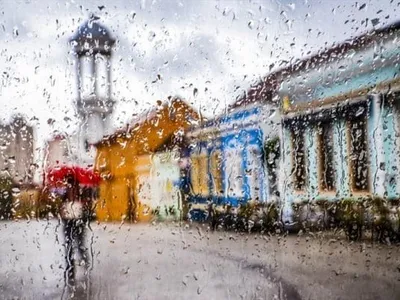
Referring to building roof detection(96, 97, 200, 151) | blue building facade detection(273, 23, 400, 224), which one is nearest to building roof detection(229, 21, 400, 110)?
blue building facade detection(273, 23, 400, 224)

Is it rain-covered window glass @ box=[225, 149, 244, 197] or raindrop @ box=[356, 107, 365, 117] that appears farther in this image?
raindrop @ box=[356, 107, 365, 117]

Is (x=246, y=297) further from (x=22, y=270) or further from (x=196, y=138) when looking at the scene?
(x=22, y=270)

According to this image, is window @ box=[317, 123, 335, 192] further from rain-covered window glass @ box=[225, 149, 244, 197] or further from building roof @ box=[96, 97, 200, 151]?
building roof @ box=[96, 97, 200, 151]

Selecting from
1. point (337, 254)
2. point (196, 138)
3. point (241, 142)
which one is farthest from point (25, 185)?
point (337, 254)

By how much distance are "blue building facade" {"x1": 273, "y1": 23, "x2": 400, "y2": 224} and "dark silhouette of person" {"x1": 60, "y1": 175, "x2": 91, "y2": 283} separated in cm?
61

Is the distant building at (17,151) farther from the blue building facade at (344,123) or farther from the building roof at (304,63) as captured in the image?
the blue building facade at (344,123)

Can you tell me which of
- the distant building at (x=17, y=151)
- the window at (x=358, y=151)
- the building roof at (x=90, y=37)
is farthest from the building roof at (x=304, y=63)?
the distant building at (x=17, y=151)

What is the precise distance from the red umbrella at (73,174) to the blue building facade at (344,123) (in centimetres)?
59

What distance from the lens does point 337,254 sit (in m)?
1.53

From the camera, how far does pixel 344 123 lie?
1.59 m

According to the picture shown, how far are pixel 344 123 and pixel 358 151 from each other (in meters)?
0.10

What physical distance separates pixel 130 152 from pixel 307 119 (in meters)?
0.58

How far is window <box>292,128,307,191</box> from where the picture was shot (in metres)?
1.53

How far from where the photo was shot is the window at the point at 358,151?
5.13 ft
